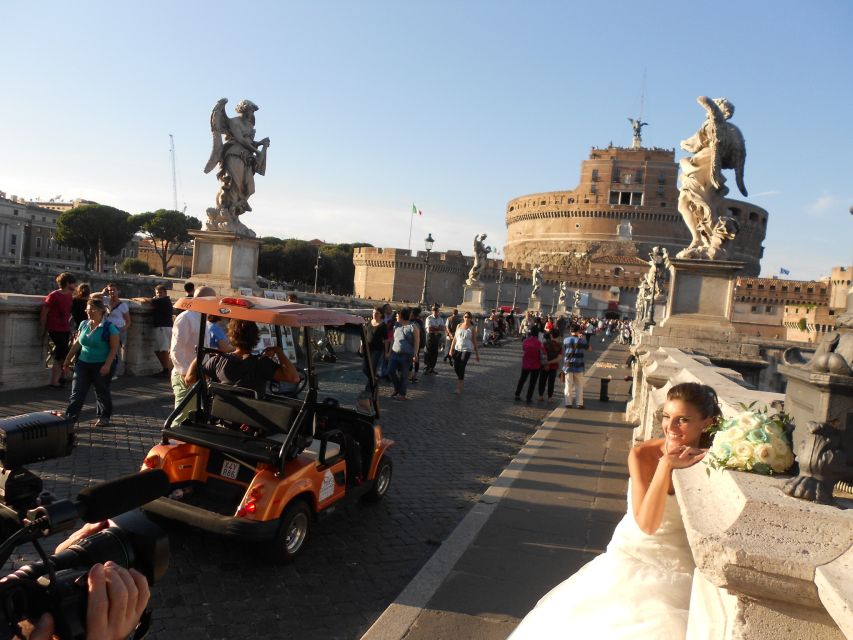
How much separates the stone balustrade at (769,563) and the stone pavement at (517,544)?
1.89m

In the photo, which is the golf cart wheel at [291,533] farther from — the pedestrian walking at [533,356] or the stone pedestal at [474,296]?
the stone pedestal at [474,296]

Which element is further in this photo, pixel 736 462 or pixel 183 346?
pixel 183 346

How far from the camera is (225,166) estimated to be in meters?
12.5

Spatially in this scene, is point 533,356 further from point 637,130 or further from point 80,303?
point 637,130

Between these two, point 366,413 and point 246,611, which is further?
point 366,413

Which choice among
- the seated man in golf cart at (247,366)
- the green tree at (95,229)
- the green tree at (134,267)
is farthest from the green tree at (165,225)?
the seated man in golf cart at (247,366)

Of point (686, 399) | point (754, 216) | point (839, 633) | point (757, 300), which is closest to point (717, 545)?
point (839, 633)

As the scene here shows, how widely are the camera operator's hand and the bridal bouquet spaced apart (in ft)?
6.23

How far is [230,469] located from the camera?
456cm

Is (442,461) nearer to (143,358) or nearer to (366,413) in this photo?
(366,413)

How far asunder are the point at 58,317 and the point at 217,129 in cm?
505

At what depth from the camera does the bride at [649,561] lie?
8.20 feet

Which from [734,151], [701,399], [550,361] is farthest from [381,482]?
[734,151]

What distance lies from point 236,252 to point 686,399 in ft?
36.3
